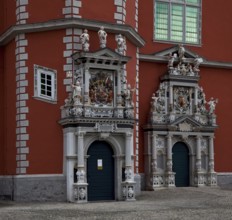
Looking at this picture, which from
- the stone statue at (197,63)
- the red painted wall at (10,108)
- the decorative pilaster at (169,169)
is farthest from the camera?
the stone statue at (197,63)

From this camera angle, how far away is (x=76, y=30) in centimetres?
2884

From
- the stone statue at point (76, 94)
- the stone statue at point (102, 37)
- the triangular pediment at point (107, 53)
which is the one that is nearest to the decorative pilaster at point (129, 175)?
the stone statue at point (76, 94)

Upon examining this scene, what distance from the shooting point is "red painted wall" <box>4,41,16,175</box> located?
97.5ft

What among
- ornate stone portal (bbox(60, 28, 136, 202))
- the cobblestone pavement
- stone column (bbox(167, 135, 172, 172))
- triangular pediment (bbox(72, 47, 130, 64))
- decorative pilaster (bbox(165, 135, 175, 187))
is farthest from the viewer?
stone column (bbox(167, 135, 172, 172))

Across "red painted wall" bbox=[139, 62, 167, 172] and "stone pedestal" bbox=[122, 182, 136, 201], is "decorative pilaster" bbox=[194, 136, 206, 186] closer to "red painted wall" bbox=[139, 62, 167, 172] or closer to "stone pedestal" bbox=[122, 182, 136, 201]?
"red painted wall" bbox=[139, 62, 167, 172]

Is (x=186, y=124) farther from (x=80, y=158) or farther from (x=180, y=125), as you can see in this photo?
(x=80, y=158)

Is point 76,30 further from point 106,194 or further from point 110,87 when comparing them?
point 106,194

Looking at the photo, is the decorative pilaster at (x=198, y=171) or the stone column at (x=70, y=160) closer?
the stone column at (x=70, y=160)

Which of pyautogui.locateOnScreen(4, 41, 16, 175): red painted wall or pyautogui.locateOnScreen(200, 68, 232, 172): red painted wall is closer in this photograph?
pyautogui.locateOnScreen(4, 41, 16, 175): red painted wall

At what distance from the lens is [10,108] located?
30.3 m

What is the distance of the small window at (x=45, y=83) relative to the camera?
28828mm

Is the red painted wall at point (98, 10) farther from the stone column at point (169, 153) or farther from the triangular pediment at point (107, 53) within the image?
the stone column at point (169, 153)

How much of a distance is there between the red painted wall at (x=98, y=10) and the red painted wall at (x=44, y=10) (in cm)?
105

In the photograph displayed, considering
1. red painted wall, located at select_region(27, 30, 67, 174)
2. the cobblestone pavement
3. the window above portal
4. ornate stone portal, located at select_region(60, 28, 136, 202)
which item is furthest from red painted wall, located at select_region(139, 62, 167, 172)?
red painted wall, located at select_region(27, 30, 67, 174)
